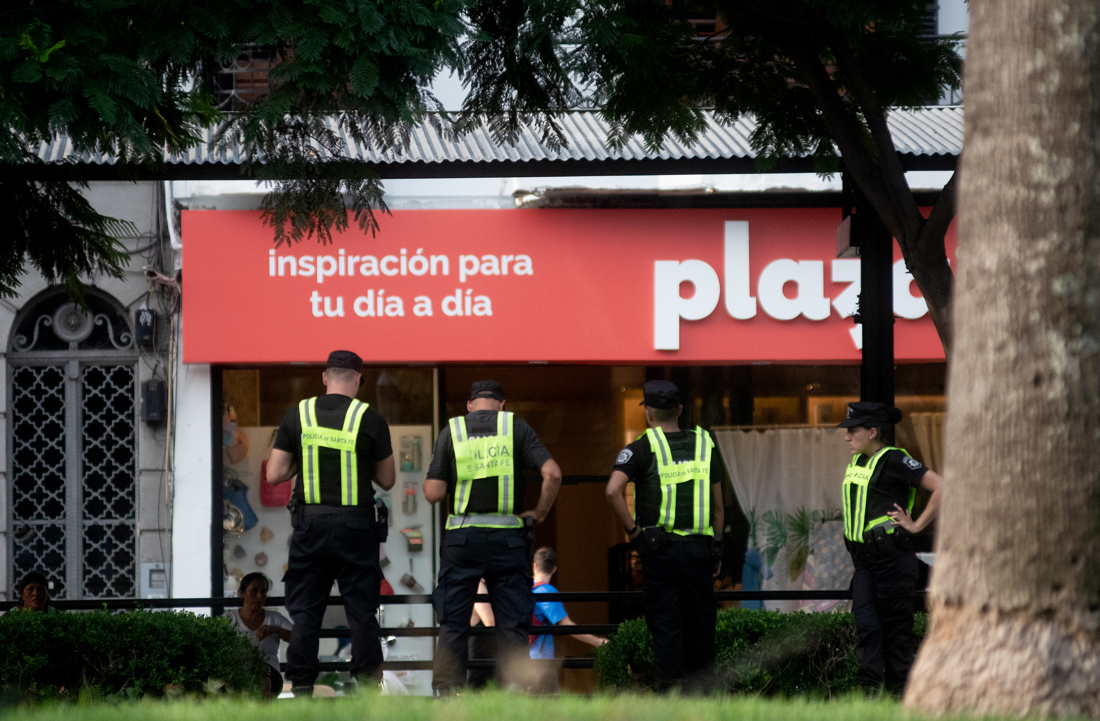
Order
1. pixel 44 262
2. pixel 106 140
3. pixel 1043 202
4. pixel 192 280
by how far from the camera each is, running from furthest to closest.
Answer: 1. pixel 192 280
2. pixel 44 262
3. pixel 106 140
4. pixel 1043 202

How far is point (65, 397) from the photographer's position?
36.4 feet

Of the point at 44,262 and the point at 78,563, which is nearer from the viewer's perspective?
the point at 44,262

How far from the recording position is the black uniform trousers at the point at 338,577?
6.27 metres

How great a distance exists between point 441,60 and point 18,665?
3836mm

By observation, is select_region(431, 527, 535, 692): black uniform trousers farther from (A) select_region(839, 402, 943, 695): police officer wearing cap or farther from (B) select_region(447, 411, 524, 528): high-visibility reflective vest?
(A) select_region(839, 402, 943, 695): police officer wearing cap

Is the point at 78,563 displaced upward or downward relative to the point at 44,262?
downward

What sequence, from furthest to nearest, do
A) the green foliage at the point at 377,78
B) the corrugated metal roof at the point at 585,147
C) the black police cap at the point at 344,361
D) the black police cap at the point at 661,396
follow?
the corrugated metal roof at the point at 585,147 → the black police cap at the point at 661,396 → the black police cap at the point at 344,361 → the green foliage at the point at 377,78

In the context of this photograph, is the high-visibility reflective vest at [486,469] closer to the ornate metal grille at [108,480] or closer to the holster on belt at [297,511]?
the holster on belt at [297,511]

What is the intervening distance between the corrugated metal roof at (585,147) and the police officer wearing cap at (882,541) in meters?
2.71

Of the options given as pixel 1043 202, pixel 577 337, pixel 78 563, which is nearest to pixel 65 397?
pixel 78 563

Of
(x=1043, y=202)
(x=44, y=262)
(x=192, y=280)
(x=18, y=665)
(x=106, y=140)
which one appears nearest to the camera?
(x=1043, y=202)

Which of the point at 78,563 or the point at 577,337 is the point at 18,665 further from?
the point at 577,337

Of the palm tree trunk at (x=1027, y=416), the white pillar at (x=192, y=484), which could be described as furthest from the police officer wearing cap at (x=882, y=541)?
the white pillar at (x=192, y=484)

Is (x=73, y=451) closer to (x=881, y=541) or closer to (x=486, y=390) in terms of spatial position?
(x=486, y=390)
